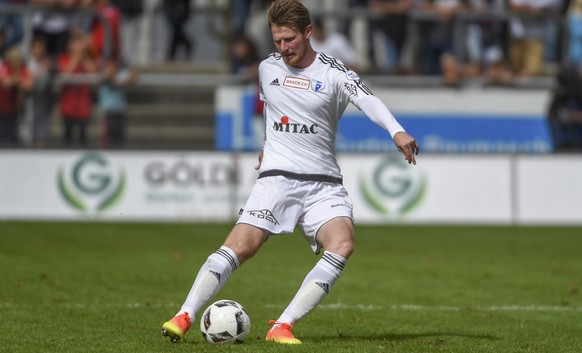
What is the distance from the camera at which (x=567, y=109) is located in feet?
77.3

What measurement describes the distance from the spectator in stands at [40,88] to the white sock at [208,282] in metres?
14.4

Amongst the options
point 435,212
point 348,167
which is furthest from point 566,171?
point 348,167

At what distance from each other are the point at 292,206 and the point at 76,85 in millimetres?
14971

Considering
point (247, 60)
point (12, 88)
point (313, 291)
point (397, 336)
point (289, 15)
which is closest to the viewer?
point (289, 15)

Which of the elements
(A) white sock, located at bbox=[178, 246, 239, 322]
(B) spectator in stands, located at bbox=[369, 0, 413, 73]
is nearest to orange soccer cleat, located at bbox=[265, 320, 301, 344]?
(A) white sock, located at bbox=[178, 246, 239, 322]

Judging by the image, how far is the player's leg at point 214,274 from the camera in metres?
7.83

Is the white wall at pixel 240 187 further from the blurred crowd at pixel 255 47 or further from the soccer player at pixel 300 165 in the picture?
the soccer player at pixel 300 165

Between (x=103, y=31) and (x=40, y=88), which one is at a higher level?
(x=103, y=31)

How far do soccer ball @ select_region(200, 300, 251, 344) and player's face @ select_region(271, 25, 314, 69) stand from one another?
173 centimetres

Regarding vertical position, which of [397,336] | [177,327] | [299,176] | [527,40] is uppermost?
[527,40]

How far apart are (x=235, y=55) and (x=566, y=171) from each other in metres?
6.70

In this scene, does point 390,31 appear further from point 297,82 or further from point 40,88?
point 297,82

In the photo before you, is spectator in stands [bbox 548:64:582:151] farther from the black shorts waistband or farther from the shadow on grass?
the black shorts waistband

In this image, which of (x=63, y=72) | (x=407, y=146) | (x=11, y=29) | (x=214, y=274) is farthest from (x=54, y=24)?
(x=407, y=146)
